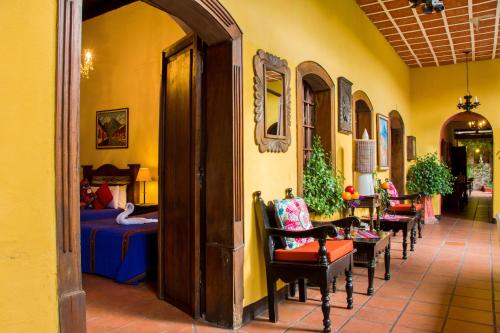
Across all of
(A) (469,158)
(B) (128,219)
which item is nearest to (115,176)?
(B) (128,219)

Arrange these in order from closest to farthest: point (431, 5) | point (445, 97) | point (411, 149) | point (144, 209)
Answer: point (431, 5) < point (144, 209) < point (411, 149) < point (445, 97)

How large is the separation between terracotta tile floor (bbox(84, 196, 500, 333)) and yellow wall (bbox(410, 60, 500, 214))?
5050 mm

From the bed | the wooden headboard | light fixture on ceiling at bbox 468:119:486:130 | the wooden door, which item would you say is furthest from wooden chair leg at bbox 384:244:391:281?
light fixture on ceiling at bbox 468:119:486:130

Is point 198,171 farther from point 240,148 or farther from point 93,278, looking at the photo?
point 93,278

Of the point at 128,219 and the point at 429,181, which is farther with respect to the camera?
the point at 429,181

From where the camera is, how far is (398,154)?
9.22 metres

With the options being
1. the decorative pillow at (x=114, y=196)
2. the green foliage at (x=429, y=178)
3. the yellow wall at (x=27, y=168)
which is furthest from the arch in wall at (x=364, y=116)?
the yellow wall at (x=27, y=168)

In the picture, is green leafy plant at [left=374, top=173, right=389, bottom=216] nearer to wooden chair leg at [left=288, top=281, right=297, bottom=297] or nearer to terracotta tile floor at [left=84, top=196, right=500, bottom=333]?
terracotta tile floor at [left=84, top=196, right=500, bottom=333]

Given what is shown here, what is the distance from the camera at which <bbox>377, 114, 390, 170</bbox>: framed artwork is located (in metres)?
7.38

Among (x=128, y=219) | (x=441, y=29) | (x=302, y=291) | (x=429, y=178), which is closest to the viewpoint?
(x=302, y=291)

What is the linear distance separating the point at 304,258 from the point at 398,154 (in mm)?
6686

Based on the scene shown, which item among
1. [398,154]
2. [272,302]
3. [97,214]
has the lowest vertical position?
[272,302]

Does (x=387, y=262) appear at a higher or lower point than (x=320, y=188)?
lower

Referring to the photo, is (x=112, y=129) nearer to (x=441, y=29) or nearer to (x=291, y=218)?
(x=291, y=218)
